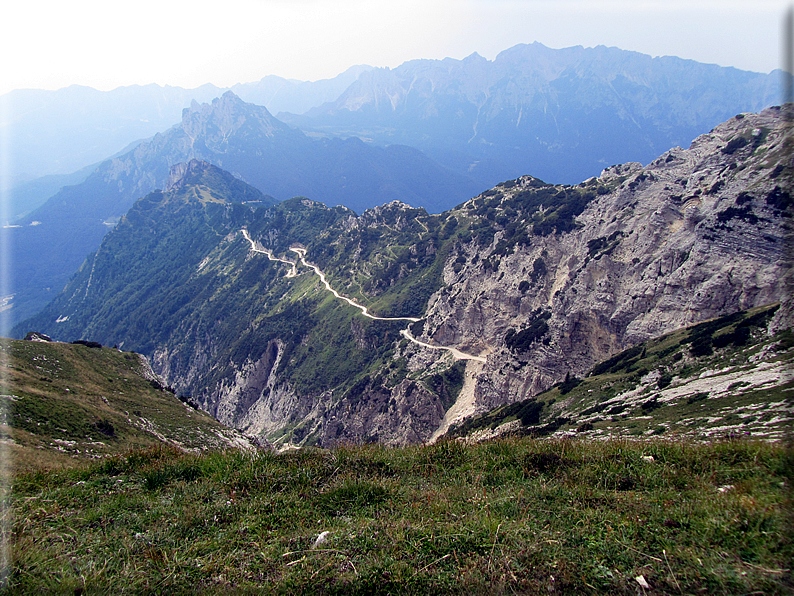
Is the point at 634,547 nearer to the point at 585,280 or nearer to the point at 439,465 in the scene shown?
the point at 439,465

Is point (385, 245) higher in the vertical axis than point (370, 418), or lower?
higher

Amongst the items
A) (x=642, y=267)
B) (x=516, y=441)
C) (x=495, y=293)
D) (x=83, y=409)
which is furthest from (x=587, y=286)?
(x=83, y=409)

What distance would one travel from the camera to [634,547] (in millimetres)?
5207

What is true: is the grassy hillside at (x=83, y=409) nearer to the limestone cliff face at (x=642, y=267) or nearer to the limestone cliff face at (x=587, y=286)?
the limestone cliff face at (x=587, y=286)

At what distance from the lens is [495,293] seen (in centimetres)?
9562

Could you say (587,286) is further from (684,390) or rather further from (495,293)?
(684,390)

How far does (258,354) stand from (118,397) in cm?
11473

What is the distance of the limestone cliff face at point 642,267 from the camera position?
5031 cm

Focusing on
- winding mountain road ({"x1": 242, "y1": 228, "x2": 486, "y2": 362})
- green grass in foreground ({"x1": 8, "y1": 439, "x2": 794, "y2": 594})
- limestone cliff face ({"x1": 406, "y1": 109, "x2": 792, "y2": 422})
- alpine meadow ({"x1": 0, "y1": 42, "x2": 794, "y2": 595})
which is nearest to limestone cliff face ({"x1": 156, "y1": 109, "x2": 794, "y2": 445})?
limestone cliff face ({"x1": 406, "y1": 109, "x2": 792, "y2": 422})

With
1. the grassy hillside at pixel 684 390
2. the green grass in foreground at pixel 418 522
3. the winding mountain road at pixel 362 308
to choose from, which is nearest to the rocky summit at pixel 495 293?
the winding mountain road at pixel 362 308

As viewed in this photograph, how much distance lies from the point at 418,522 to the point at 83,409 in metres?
28.3

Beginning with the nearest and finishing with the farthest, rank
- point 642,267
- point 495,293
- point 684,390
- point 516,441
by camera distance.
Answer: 1. point 516,441
2. point 684,390
3. point 642,267
4. point 495,293

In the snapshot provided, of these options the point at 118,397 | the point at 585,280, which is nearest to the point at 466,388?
the point at 585,280

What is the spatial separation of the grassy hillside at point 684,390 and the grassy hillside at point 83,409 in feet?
59.8
